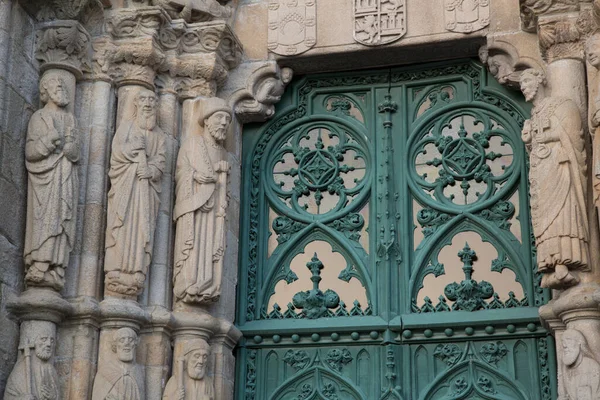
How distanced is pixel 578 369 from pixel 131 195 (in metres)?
3.31

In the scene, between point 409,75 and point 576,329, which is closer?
Result: point 576,329

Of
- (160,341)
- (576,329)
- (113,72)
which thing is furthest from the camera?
(113,72)

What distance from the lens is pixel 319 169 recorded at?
30.7 ft

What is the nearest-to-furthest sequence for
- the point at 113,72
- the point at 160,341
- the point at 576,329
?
the point at 576,329
the point at 160,341
the point at 113,72

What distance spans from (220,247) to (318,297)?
2.87ft

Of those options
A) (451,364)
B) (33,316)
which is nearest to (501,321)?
(451,364)

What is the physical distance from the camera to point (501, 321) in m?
8.51

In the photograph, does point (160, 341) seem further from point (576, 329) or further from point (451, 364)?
point (576, 329)

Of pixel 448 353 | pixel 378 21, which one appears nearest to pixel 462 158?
pixel 378 21

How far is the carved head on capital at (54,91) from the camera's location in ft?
28.2

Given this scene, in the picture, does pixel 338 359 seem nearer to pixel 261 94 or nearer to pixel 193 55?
pixel 261 94

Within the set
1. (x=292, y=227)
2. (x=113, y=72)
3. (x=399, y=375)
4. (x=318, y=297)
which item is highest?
(x=113, y=72)

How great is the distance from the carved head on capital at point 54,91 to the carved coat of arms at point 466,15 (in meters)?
2.94

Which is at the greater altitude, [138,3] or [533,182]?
[138,3]
